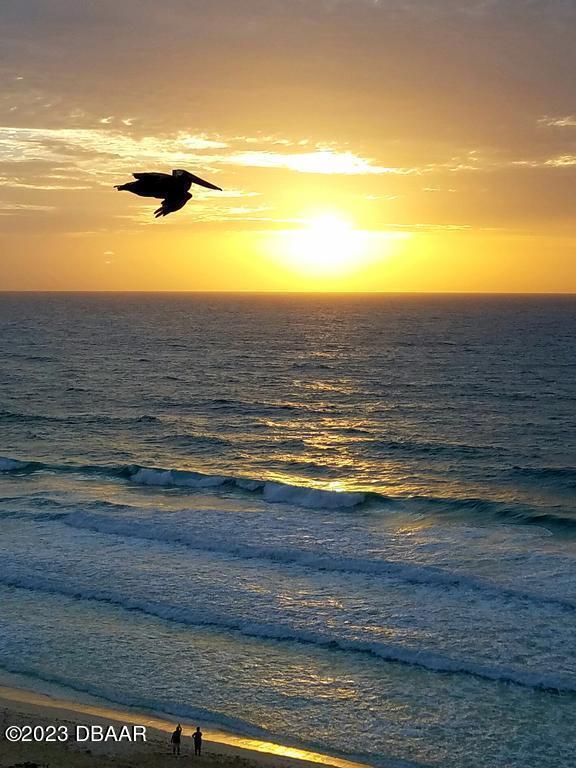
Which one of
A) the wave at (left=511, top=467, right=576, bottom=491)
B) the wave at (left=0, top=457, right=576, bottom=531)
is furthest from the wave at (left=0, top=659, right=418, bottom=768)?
the wave at (left=511, top=467, right=576, bottom=491)

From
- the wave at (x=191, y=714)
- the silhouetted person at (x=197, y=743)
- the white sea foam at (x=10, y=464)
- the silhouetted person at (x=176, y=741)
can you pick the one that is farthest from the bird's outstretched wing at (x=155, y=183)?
the white sea foam at (x=10, y=464)

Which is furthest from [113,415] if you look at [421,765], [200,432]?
[421,765]

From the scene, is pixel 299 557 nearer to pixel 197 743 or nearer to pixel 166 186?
pixel 197 743

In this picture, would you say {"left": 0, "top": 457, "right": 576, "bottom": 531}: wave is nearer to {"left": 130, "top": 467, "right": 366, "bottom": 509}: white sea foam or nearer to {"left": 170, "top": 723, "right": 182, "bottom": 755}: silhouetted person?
{"left": 130, "top": 467, "right": 366, "bottom": 509}: white sea foam

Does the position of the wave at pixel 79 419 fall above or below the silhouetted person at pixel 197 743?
above

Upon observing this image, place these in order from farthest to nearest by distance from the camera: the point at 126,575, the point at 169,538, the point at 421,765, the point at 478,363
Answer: the point at 478,363
the point at 169,538
the point at 126,575
the point at 421,765

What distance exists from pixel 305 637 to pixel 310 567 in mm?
5630

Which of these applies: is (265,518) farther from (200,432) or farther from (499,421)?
(499,421)

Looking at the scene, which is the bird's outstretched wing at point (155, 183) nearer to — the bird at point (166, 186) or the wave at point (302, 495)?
the bird at point (166, 186)

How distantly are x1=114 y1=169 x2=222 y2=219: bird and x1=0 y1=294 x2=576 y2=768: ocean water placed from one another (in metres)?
16.7

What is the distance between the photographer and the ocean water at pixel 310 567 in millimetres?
21594

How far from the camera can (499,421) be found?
200 ft

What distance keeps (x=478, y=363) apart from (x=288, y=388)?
32.3m

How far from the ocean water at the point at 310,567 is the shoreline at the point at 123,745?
22.2 inches
